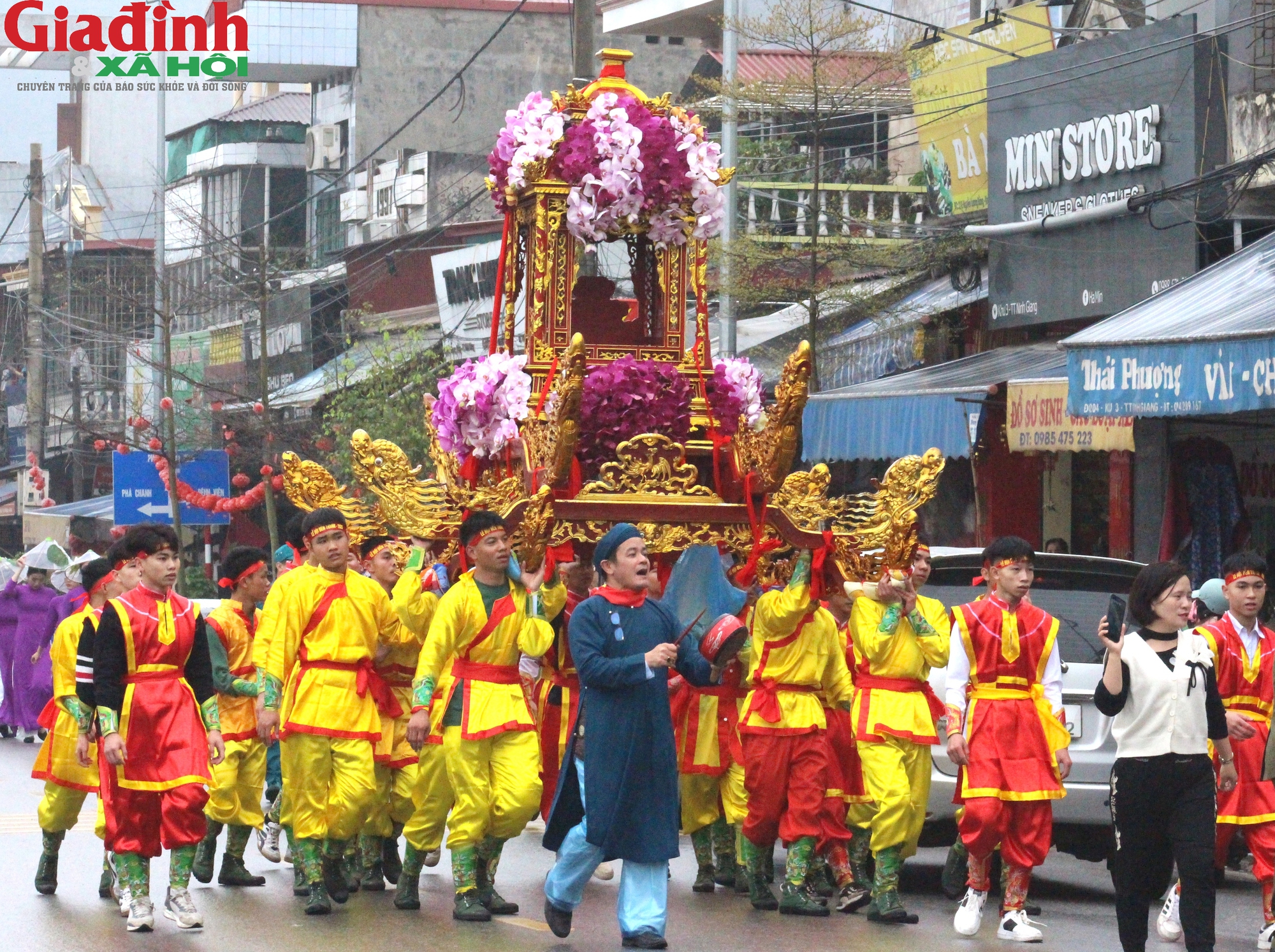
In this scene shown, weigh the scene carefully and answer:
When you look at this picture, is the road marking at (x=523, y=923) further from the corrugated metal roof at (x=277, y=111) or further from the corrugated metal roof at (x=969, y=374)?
the corrugated metal roof at (x=277, y=111)

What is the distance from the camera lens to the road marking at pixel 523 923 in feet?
29.5

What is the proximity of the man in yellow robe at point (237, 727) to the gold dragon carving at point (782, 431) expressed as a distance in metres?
2.61

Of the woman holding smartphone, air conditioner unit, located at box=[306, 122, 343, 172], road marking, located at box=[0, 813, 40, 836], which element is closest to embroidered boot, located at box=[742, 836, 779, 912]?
the woman holding smartphone

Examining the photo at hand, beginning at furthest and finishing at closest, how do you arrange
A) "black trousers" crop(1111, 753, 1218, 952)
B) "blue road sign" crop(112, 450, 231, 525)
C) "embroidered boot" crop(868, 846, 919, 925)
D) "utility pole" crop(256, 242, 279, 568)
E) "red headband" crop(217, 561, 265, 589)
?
1. "blue road sign" crop(112, 450, 231, 525)
2. "utility pole" crop(256, 242, 279, 568)
3. "red headband" crop(217, 561, 265, 589)
4. "embroidered boot" crop(868, 846, 919, 925)
5. "black trousers" crop(1111, 753, 1218, 952)

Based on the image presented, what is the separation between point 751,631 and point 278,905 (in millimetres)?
2646

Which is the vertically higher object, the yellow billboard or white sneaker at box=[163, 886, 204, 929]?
the yellow billboard

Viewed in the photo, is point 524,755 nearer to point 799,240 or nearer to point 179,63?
point 799,240

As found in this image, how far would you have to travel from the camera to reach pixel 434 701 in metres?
9.51

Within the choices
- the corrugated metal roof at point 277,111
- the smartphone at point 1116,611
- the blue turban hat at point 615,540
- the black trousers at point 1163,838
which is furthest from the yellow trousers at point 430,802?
the corrugated metal roof at point 277,111

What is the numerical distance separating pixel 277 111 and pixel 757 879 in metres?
38.8

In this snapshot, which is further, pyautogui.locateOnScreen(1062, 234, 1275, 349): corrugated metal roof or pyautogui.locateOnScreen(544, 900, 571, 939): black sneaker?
pyautogui.locateOnScreen(1062, 234, 1275, 349): corrugated metal roof

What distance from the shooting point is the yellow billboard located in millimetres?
21266

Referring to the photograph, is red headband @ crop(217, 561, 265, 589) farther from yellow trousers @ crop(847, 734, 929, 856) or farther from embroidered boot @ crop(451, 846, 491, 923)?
yellow trousers @ crop(847, 734, 929, 856)

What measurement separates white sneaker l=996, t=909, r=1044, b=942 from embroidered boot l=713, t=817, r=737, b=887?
1795 millimetres
